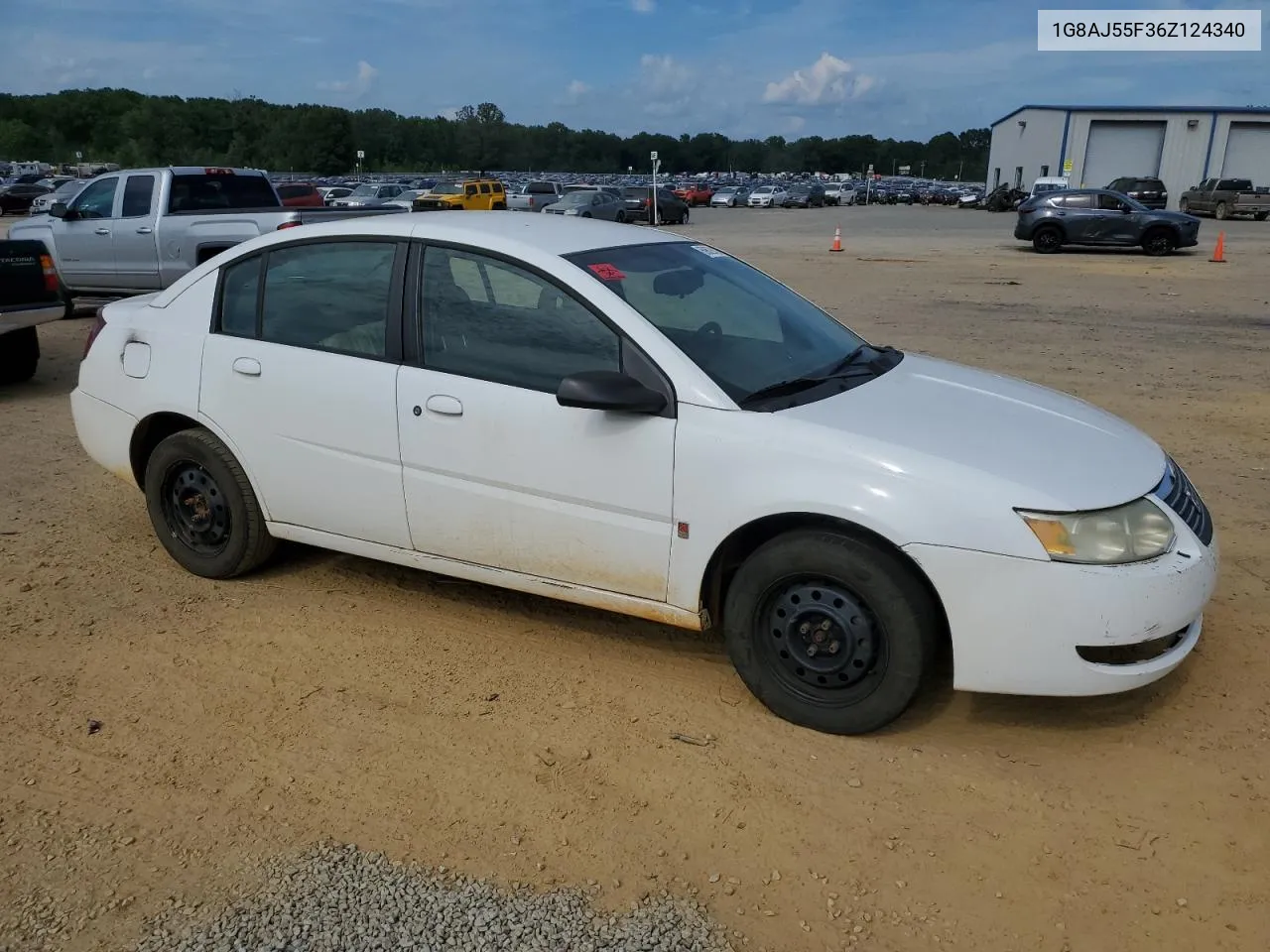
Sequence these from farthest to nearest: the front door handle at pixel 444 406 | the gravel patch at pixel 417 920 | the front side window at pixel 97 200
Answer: the front side window at pixel 97 200, the front door handle at pixel 444 406, the gravel patch at pixel 417 920

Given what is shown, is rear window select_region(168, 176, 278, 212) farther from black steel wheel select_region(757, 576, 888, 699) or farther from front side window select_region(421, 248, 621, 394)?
black steel wheel select_region(757, 576, 888, 699)

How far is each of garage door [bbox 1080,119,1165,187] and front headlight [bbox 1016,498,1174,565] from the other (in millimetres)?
68449

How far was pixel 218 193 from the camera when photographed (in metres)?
12.6

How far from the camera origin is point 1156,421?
768 cm

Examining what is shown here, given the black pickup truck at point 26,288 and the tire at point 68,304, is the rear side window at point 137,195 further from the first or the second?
the black pickup truck at point 26,288

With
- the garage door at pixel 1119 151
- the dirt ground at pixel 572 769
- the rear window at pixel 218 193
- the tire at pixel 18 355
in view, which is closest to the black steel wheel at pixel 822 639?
the dirt ground at pixel 572 769

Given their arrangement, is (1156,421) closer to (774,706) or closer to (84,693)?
(774,706)

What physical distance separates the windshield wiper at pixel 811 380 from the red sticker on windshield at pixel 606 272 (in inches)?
28.2

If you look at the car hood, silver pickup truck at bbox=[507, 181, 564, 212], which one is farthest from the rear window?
silver pickup truck at bbox=[507, 181, 564, 212]

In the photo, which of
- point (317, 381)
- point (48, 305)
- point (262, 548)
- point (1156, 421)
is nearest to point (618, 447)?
point (317, 381)

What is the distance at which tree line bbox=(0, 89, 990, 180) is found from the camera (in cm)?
10494

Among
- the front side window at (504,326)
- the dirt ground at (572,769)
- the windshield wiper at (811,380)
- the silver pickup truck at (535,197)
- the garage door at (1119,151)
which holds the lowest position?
the dirt ground at (572,769)

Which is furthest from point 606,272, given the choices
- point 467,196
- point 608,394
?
point 467,196

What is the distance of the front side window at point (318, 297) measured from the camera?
4129mm
